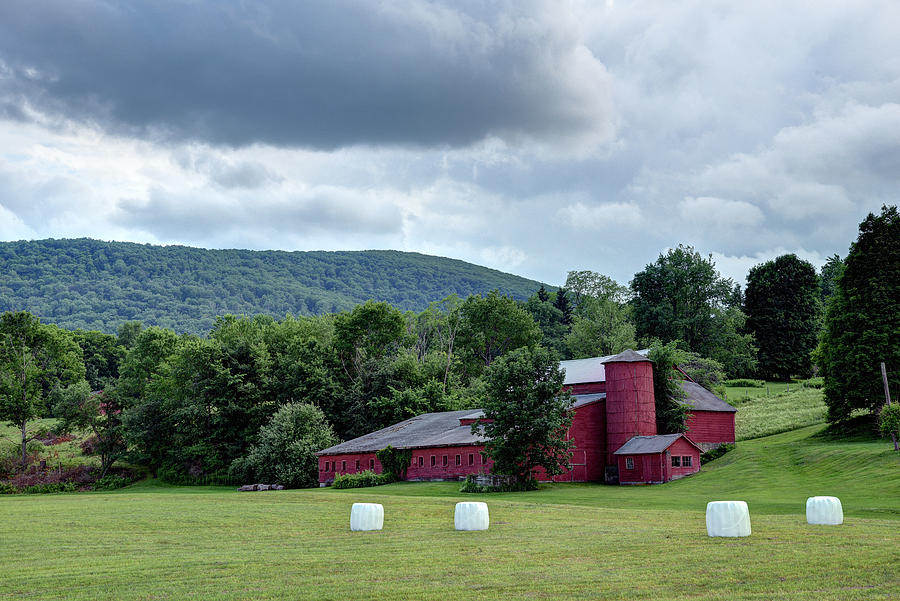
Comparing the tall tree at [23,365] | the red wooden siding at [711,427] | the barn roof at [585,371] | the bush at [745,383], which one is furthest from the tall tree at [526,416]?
the bush at [745,383]

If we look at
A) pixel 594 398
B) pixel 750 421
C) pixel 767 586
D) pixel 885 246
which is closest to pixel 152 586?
pixel 767 586

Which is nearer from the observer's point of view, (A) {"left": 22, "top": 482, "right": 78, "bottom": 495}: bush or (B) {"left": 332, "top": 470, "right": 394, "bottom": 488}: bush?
(B) {"left": 332, "top": 470, "right": 394, "bottom": 488}: bush

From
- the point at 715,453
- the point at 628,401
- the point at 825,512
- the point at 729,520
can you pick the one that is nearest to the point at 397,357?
the point at 628,401

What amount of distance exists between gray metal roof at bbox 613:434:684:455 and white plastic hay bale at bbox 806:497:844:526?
29549 mm

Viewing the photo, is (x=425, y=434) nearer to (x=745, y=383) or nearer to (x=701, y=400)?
(x=701, y=400)

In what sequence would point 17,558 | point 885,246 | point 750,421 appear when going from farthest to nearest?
point 750,421, point 885,246, point 17,558

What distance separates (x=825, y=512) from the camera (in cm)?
2358

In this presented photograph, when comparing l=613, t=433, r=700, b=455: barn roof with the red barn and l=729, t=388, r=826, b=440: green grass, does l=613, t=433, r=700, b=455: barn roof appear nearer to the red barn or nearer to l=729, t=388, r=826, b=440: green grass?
the red barn

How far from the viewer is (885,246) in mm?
55875

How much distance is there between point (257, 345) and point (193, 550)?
2633 inches

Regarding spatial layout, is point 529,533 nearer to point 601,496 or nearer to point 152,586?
point 152,586

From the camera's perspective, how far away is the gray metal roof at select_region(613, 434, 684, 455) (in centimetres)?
5371

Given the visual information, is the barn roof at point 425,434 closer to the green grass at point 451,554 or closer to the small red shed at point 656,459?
the small red shed at point 656,459

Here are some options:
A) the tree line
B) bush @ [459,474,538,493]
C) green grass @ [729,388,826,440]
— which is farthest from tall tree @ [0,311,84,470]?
green grass @ [729,388,826,440]
